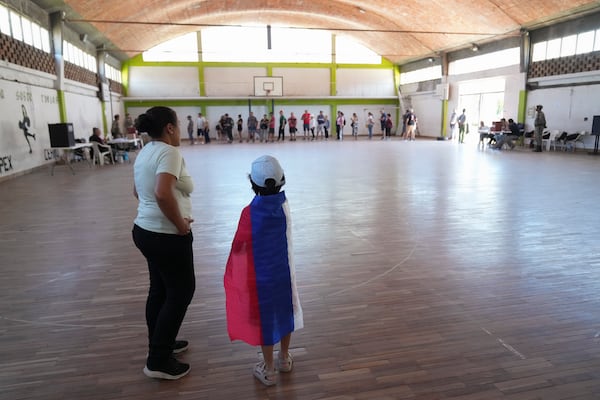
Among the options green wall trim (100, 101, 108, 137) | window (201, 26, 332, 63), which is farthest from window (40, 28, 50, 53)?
window (201, 26, 332, 63)

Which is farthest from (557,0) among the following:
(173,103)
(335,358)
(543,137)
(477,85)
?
(173,103)

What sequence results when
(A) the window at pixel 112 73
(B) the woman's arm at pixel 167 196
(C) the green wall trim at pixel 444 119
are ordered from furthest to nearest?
(C) the green wall trim at pixel 444 119, (A) the window at pixel 112 73, (B) the woman's arm at pixel 167 196

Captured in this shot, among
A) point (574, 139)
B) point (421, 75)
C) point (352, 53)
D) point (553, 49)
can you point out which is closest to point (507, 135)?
point (574, 139)

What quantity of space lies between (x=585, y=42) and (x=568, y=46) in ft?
2.05

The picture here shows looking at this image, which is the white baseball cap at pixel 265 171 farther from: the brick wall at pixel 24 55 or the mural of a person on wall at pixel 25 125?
the mural of a person on wall at pixel 25 125

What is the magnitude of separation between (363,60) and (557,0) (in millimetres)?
12614

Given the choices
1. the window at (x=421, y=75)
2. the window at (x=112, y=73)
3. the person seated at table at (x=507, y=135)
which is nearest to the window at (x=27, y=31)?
the window at (x=112, y=73)

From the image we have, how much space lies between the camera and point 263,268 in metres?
1.91

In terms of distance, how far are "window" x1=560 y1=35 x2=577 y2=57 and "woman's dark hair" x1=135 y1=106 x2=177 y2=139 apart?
15545 millimetres

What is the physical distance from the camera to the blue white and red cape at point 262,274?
189 cm

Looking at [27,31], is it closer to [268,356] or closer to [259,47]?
[268,356]

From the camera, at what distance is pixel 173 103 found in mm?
22828

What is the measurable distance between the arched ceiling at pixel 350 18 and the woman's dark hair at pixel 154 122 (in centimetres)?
1183

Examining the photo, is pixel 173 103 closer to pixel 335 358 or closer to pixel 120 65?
pixel 120 65
